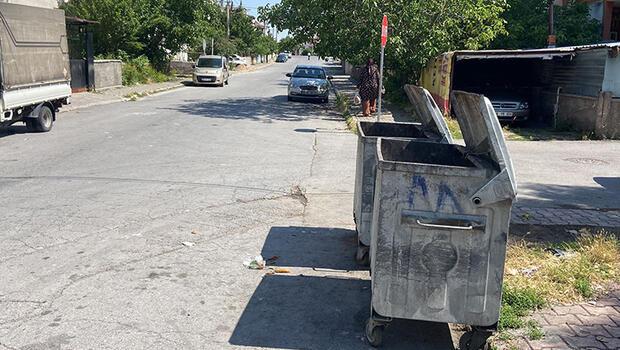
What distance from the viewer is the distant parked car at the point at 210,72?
3478 cm

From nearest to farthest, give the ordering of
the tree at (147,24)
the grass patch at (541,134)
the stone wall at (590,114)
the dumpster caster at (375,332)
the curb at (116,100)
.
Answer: the dumpster caster at (375,332)
the stone wall at (590,114)
the grass patch at (541,134)
the curb at (116,100)
the tree at (147,24)

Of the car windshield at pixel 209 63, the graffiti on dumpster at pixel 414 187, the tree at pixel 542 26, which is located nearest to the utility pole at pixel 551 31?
the tree at pixel 542 26

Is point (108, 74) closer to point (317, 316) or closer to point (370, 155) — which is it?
point (370, 155)

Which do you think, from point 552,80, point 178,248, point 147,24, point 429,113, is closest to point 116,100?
point 147,24

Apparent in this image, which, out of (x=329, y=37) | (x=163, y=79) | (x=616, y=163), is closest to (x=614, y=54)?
(x=616, y=163)

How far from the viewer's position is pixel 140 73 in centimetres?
3325

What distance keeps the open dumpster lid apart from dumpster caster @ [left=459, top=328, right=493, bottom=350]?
36.9 inches

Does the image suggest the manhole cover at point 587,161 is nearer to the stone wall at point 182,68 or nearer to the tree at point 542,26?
the tree at point 542,26

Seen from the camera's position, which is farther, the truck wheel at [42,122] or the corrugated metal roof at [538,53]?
the corrugated metal roof at [538,53]

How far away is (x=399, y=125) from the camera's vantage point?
643 cm

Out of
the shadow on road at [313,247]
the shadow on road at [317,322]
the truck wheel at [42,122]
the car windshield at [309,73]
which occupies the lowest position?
the shadow on road at [313,247]

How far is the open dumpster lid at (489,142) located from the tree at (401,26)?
1521cm

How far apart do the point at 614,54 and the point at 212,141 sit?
1069cm

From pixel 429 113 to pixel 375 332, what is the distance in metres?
2.52
